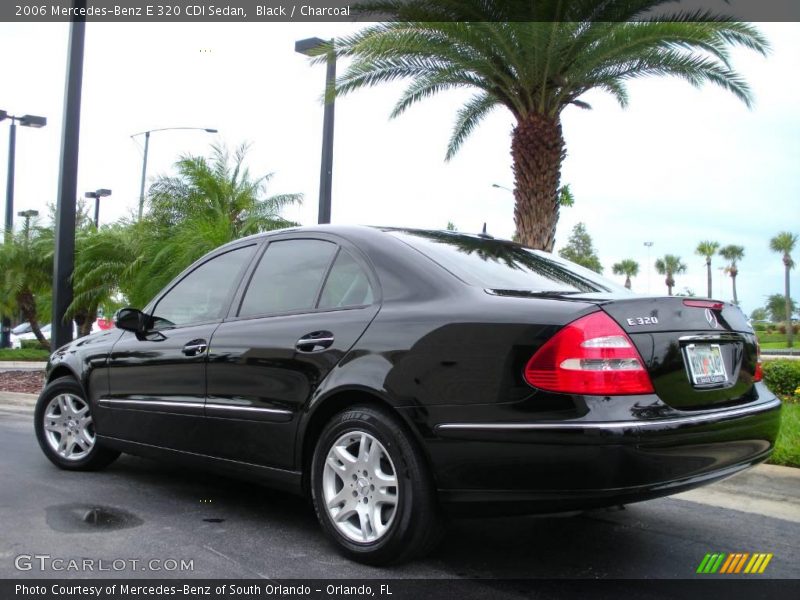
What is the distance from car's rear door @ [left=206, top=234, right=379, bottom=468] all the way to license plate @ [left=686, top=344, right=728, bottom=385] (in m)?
1.39

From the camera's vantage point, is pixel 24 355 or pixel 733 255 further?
pixel 733 255

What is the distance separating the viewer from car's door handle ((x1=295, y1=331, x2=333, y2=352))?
12.4ft

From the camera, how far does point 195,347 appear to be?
4480 millimetres

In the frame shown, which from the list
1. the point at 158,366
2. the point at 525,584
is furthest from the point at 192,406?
the point at 525,584

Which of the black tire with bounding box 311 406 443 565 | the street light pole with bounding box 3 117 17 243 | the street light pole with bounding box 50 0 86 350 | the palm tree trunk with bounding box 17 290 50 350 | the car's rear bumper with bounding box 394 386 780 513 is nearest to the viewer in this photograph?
the car's rear bumper with bounding box 394 386 780 513

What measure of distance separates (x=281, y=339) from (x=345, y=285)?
1.35ft

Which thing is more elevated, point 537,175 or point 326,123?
point 326,123

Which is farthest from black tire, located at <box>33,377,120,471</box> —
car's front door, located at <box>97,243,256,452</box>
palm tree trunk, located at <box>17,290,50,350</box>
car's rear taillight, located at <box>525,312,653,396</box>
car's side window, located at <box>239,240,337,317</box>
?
palm tree trunk, located at <box>17,290,50,350</box>

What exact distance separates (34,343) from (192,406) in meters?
23.1

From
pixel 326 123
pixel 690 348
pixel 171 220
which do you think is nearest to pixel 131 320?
pixel 690 348

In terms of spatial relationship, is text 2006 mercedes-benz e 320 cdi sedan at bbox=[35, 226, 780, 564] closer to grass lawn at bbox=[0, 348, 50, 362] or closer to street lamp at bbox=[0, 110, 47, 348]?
grass lawn at bbox=[0, 348, 50, 362]

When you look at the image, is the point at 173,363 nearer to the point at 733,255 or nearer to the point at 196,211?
the point at 196,211

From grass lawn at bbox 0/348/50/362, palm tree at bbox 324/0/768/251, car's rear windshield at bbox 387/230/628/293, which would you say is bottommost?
grass lawn at bbox 0/348/50/362

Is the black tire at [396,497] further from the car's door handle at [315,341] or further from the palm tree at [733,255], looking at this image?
the palm tree at [733,255]
